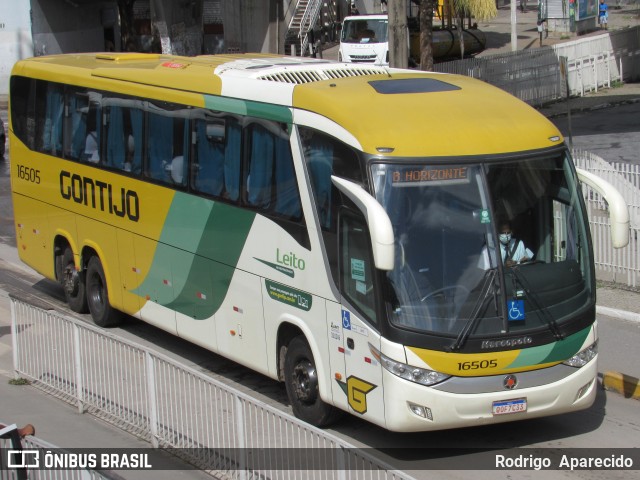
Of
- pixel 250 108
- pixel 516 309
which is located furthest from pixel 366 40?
pixel 516 309

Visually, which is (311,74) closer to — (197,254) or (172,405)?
(197,254)

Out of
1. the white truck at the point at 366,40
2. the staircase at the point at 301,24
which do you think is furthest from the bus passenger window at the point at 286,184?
the staircase at the point at 301,24

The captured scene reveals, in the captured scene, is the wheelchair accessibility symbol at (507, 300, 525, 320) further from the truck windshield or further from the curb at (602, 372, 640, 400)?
the truck windshield

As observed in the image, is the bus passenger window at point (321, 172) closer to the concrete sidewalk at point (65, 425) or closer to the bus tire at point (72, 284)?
the concrete sidewalk at point (65, 425)

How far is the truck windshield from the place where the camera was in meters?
41.6

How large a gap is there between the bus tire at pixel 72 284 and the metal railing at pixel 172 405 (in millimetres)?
2828

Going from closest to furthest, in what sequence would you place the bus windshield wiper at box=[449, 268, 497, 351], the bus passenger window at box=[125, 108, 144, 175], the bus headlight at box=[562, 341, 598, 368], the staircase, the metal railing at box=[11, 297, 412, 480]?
the metal railing at box=[11, 297, 412, 480] → the bus windshield wiper at box=[449, 268, 497, 351] → the bus headlight at box=[562, 341, 598, 368] → the bus passenger window at box=[125, 108, 144, 175] → the staircase

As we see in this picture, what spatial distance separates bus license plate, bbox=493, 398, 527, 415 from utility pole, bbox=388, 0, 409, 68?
10424 millimetres

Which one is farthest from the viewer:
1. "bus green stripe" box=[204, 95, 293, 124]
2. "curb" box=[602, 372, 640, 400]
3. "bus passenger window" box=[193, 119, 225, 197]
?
"bus passenger window" box=[193, 119, 225, 197]

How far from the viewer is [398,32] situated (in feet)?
61.2

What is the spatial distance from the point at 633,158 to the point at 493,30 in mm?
34663

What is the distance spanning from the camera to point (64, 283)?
15.3 meters

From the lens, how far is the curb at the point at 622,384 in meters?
11.0

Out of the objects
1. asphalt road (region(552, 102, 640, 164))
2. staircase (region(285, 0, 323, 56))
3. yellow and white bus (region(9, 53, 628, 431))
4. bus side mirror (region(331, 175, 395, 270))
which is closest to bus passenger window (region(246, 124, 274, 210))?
yellow and white bus (region(9, 53, 628, 431))
